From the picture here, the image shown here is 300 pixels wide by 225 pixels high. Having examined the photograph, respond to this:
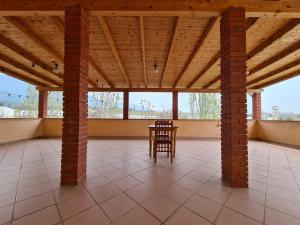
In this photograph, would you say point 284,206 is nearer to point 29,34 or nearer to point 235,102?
Result: point 235,102

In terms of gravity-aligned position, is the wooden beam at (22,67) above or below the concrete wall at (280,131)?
above

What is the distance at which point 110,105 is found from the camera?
8805 millimetres

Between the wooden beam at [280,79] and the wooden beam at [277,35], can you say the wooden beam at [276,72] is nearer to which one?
the wooden beam at [280,79]

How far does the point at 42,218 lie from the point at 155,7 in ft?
10.5

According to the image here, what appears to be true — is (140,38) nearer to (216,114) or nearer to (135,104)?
(135,104)

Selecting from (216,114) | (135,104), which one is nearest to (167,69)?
(135,104)

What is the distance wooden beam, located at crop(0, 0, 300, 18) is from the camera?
2.64m

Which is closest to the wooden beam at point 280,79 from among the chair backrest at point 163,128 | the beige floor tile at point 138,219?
the chair backrest at point 163,128

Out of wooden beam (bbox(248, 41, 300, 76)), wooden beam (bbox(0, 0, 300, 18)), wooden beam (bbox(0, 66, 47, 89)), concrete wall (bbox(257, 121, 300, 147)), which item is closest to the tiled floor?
wooden beam (bbox(0, 0, 300, 18))

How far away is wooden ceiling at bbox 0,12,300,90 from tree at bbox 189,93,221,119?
107 inches

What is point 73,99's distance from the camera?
2.56 m

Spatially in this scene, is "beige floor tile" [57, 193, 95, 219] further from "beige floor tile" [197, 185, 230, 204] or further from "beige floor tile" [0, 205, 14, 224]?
"beige floor tile" [197, 185, 230, 204]

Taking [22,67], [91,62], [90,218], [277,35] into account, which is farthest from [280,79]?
[22,67]

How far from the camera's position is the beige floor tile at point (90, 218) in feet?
5.14
